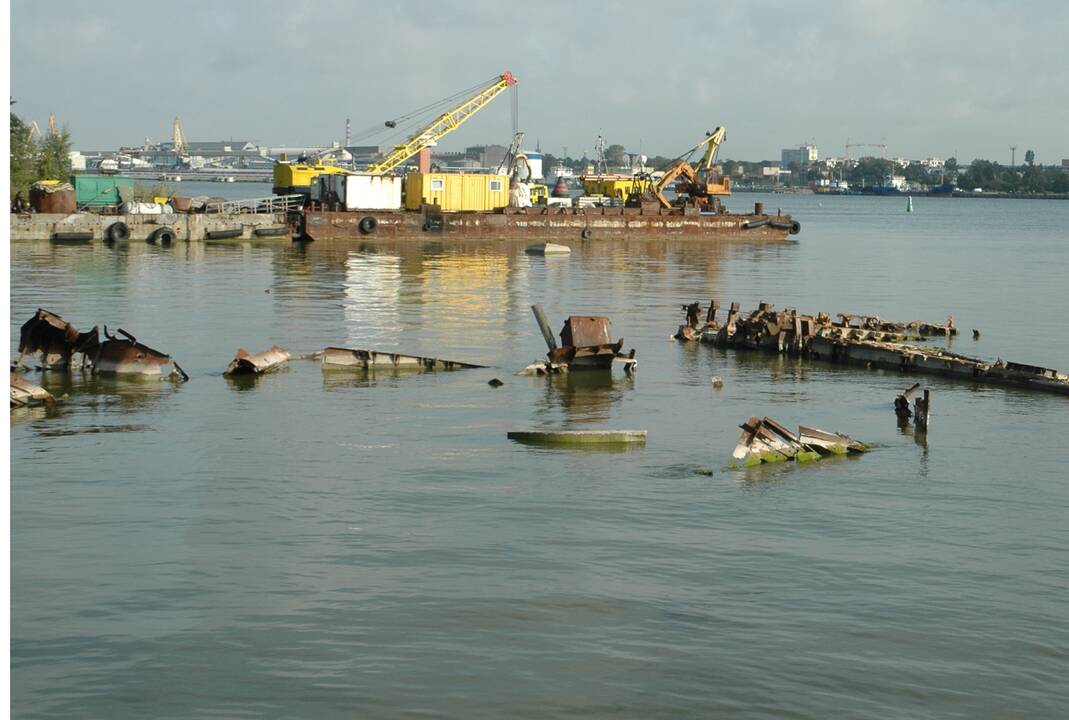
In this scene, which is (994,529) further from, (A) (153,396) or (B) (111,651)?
(A) (153,396)

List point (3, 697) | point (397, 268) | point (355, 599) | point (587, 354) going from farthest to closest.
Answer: point (397, 268) < point (587, 354) < point (355, 599) < point (3, 697)

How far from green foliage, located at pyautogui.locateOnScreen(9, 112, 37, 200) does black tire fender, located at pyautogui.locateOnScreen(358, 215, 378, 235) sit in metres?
19.8

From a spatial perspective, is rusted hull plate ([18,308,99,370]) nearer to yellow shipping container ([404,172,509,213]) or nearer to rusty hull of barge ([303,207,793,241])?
rusty hull of barge ([303,207,793,241])

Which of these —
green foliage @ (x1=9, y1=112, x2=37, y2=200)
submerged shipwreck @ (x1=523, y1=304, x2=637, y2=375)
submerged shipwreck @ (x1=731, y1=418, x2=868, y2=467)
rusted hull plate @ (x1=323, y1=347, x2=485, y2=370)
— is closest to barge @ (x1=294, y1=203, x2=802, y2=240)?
→ green foliage @ (x1=9, y1=112, x2=37, y2=200)

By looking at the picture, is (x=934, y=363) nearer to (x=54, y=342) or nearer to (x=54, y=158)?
(x=54, y=342)

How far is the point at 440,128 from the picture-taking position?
289ft

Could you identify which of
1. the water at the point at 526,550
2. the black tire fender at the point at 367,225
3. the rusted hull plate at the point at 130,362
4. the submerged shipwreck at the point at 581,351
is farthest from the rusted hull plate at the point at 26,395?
the black tire fender at the point at 367,225

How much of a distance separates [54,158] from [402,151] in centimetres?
3448

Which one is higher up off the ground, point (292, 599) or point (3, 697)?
point (3, 697)

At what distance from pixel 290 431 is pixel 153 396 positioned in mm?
4605

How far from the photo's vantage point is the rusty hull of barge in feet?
243

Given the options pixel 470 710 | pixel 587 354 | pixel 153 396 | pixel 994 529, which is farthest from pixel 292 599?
pixel 587 354

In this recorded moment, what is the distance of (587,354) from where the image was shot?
28.2 meters

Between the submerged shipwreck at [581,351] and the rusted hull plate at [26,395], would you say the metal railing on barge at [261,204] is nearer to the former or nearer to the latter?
the submerged shipwreck at [581,351]
